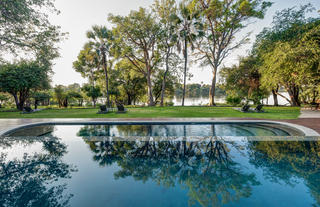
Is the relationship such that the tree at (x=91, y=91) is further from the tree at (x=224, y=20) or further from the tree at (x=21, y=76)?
the tree at (x=224, y=20)

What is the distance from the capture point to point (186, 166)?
3.73m

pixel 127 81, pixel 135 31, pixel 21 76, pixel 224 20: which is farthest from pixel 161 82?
pixel 21 76

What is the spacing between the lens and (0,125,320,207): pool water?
268cm

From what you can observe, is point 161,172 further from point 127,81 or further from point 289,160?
point 127,81

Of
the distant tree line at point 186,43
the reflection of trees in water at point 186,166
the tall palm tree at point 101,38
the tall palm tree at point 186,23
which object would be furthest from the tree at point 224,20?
the reflection of trees in water at point 186,166

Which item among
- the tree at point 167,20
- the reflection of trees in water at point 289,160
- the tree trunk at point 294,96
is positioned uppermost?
the tree at point 167,20

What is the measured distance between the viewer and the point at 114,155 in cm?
447

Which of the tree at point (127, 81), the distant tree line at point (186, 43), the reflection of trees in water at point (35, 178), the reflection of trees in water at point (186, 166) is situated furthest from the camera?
the tree at point (127, 81)

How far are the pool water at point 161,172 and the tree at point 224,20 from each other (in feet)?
55.1

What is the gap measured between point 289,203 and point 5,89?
88.1 feet

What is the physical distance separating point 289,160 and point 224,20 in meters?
19.5

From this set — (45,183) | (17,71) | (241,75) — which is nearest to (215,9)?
(241,75)

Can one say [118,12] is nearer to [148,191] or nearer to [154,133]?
[154,133]

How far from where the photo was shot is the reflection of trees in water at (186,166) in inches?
112
